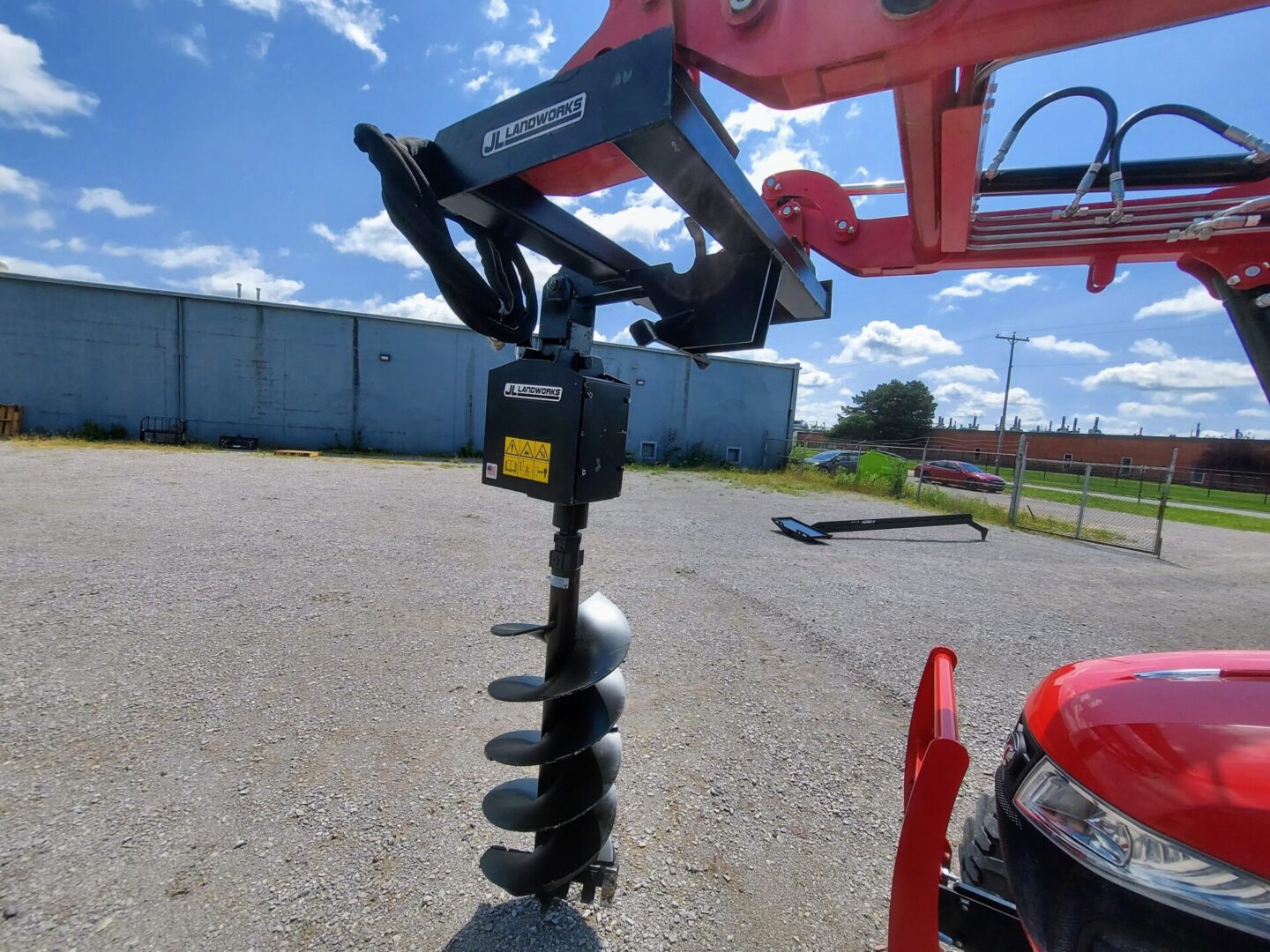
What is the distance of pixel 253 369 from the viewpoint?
16.1 meters

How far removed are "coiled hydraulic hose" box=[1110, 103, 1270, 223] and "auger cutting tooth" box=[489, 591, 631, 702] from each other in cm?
170

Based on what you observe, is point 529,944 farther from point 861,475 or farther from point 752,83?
point 861,475

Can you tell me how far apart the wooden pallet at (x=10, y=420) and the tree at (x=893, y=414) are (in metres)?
54.2

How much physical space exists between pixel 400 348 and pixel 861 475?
49.1 ft

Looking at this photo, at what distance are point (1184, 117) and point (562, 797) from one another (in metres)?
2.39

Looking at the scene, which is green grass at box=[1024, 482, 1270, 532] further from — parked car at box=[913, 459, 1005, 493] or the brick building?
the brick building

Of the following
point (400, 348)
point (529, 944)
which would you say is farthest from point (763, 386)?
point (529, 944)

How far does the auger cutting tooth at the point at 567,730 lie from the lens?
1.51 meters

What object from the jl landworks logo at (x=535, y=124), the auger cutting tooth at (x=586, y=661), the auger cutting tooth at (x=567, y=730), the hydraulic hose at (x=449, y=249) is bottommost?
the auger cutting tooth at (x=567, y=730)

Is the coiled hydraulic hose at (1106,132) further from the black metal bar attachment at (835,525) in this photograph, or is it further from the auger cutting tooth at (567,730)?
the black metal bar attachment at (835,525)

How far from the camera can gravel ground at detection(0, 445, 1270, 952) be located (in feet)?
5.41

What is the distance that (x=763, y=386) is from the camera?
70.7ft

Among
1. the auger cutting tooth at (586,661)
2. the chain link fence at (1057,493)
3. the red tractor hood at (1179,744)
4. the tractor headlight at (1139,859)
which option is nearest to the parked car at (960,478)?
the chain link fence at (1057,493)

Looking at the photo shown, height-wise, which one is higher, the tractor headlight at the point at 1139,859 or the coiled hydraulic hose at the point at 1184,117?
the coiled hydraulic hose at the point at 1184,117
